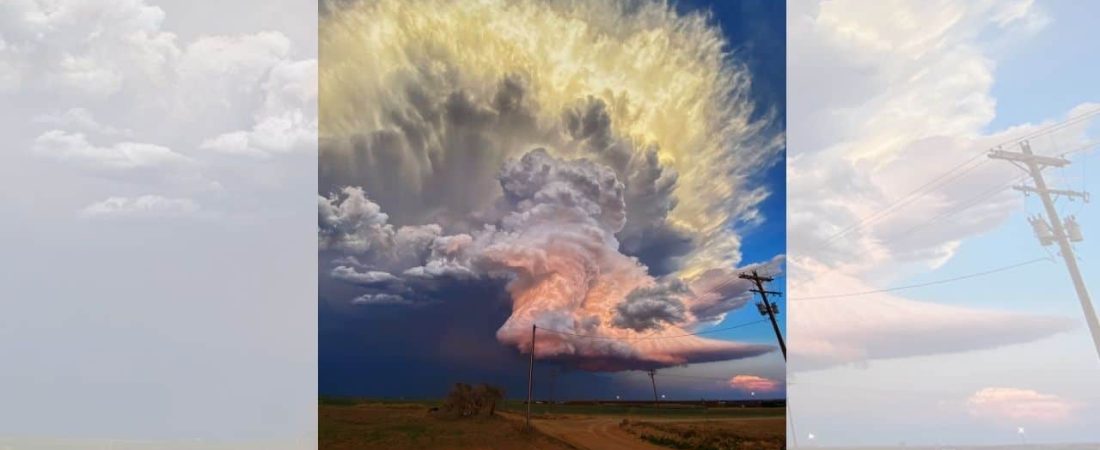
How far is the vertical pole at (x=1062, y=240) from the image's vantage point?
15.5 ft

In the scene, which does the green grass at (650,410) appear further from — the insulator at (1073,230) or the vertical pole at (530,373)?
the insulator at (1073,230)

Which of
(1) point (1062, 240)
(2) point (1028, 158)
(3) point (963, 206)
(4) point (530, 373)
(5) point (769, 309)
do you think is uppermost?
(2) point (1028, 158)

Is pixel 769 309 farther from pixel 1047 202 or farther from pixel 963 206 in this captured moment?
pixel 1047 202

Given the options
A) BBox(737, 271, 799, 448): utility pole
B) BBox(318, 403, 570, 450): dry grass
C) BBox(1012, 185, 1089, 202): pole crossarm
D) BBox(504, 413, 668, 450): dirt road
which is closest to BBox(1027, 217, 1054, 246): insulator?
BBox(1012, 185, 1089, 202): pole crossarm

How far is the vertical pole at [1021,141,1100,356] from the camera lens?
474cm

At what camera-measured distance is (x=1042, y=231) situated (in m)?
4.78

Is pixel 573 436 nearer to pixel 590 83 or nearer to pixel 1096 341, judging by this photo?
pixel 590 83

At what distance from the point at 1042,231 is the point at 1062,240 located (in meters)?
0.12

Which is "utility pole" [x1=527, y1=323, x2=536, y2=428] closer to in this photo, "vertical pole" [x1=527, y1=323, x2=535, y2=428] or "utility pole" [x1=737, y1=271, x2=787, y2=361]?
"vertical pole" [x1=527, y1=323, x2=535, y2=428]

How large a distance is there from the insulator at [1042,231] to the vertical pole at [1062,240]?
0.03 meters

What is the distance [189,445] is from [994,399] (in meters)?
3.99

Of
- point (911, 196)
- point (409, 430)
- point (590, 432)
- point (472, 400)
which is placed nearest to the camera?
point (409, 430)

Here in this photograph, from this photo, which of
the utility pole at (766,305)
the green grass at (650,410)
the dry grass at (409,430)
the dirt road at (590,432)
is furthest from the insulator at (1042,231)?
the dry grass at (409,430)

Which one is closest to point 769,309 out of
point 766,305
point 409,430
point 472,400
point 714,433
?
point 766,305
